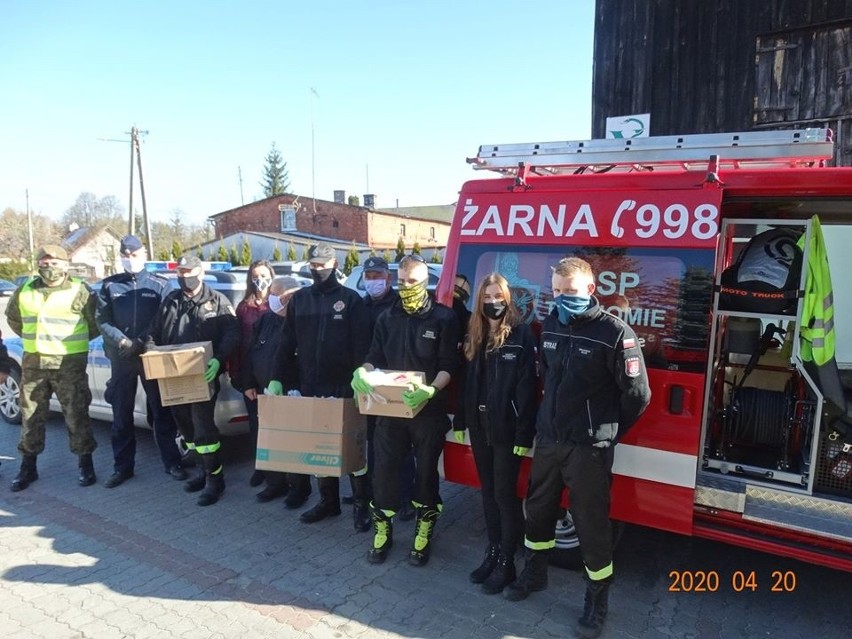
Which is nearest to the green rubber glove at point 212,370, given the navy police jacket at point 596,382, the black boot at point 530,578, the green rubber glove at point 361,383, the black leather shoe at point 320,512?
the black leather shoe at point 320,512

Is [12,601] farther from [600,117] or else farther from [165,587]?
[600,117]

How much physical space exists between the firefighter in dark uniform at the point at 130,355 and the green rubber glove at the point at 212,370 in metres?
0.72

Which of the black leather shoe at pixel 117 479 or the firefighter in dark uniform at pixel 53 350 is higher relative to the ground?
the firefighter in dark uniform at pixel 53 350

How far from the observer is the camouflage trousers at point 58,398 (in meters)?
5.15

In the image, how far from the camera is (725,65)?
757 centimetres

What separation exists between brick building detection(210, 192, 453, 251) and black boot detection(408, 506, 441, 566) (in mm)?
35391

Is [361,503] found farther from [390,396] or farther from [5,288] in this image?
[5,288]

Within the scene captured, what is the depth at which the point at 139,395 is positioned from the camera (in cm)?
569

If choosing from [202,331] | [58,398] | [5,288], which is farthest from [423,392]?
[5,288]

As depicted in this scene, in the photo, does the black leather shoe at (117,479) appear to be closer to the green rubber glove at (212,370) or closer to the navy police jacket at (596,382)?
the green rubber glove at (212,370)

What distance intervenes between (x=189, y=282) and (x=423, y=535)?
2703 millimetres

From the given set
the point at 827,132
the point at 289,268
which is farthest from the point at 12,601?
the point at 289,268

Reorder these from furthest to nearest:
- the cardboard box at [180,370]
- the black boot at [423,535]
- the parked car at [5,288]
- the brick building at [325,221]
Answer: the brick building at [325,221] < the parked car at [5,288] < the cardboard box at [180,370] < the black boot at [423,535]

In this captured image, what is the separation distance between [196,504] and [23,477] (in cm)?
168
